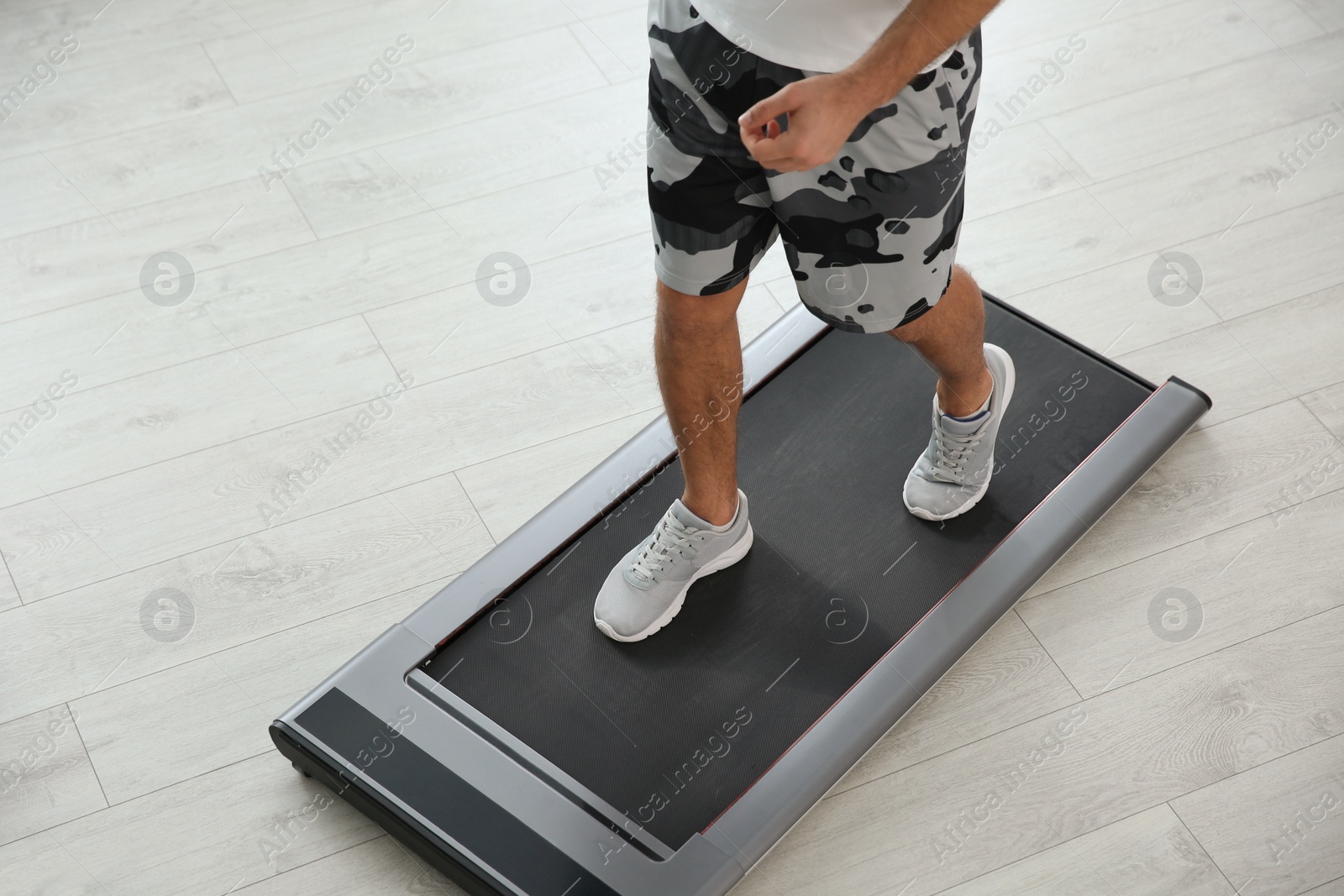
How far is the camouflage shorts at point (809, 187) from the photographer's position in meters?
1.16

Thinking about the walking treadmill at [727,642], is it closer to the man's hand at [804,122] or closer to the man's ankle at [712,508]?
the man's ankle at [712,508]

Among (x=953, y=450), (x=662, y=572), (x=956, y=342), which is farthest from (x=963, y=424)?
(x=662, y=572)

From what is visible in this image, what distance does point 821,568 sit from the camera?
5.30 ft

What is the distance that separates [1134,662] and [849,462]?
1.54ft

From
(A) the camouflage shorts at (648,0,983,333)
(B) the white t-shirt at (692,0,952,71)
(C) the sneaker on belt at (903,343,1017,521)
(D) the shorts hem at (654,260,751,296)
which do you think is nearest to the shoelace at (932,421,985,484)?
(C) the sneaker on belt at (903,343,1017,521)

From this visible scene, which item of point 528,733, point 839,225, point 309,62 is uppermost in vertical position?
point 839,225

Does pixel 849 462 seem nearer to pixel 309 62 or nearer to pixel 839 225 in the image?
pixel 839 225

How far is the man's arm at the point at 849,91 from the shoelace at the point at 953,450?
2.19 ft

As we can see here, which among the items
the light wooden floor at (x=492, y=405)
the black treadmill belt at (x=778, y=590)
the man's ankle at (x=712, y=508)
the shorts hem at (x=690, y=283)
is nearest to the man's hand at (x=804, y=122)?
the shorts hem at (x=690, y=283)

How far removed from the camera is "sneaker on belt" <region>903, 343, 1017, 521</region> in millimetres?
1607

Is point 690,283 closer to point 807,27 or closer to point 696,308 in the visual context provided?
point 696,308

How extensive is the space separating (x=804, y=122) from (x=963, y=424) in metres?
0.70

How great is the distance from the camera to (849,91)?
3.33 feet

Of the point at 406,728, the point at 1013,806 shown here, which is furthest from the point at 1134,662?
the point at 406,728
